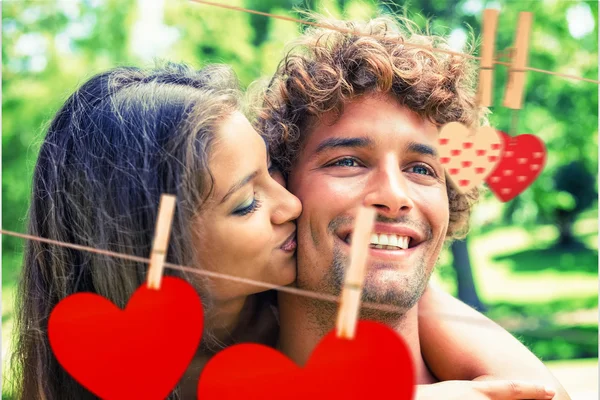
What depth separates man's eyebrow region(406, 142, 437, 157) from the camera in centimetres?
150

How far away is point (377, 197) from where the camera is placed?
1.43 m

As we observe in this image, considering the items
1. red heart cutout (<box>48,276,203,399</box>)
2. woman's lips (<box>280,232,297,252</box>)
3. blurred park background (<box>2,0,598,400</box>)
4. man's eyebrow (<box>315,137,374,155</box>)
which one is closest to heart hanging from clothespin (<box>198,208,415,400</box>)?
red heart cutout (<box>48,276,203,399</box>)

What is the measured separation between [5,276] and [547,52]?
4.23 meters

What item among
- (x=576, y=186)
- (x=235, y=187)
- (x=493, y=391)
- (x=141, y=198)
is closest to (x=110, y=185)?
(x=141, y=198)

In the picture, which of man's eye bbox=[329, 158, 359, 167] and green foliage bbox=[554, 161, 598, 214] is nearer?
man's eye bbox=[329, 158, 359, 167]

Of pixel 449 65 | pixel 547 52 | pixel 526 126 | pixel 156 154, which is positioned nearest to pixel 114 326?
pixel 156 154

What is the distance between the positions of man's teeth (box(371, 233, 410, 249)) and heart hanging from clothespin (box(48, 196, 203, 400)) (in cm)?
49

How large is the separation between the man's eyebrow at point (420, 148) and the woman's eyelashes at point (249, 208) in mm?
361

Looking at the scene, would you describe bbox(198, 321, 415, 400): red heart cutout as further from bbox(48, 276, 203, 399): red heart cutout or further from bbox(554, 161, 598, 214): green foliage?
bbox(554, 161, 598, 214): green foliage

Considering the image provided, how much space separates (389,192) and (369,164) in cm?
13

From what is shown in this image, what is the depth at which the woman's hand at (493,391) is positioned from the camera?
4.70 ft

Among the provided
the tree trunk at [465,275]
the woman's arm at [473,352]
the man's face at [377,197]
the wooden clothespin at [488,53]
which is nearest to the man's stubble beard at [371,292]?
the man's face at [377,197]

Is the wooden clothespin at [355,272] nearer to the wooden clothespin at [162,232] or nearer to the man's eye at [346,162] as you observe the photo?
the wooden clothespin at [162,232]

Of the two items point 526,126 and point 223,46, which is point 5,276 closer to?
point 223,46
